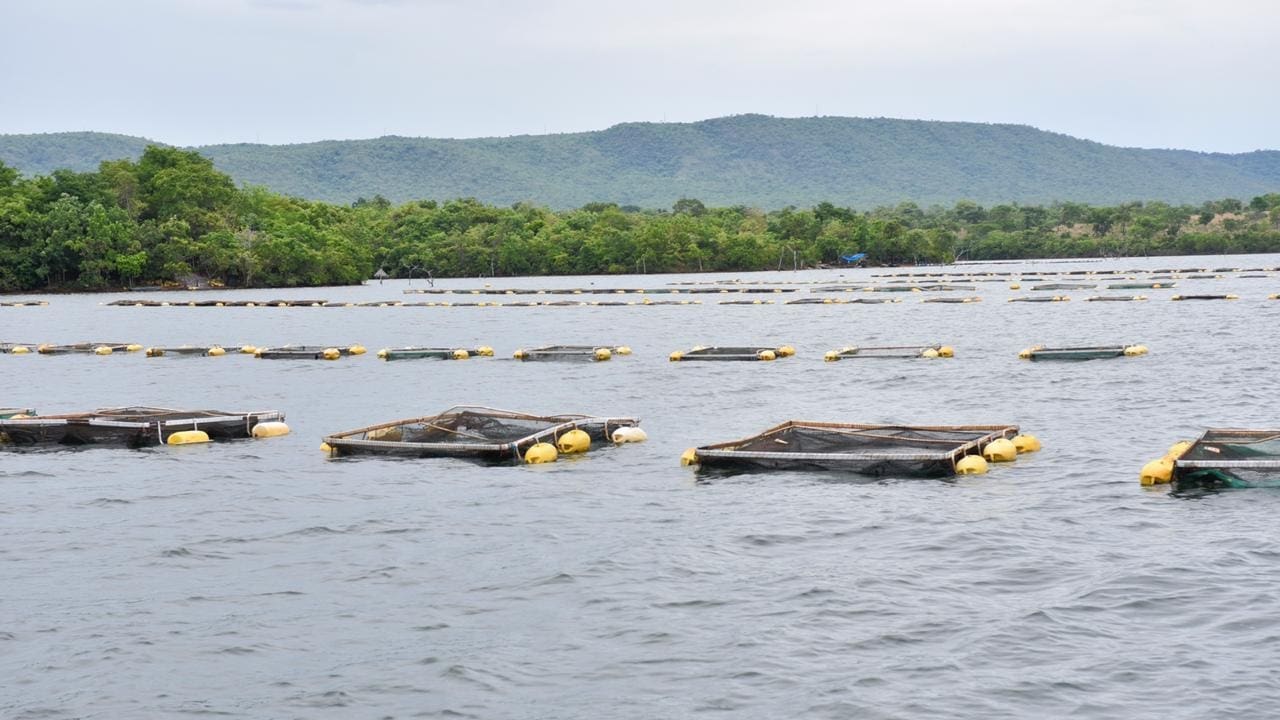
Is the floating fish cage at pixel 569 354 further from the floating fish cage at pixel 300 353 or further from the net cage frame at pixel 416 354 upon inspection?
the floating fish cage at pixel 300 353

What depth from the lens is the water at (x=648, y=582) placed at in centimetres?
1672

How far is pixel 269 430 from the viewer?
38.2 meters

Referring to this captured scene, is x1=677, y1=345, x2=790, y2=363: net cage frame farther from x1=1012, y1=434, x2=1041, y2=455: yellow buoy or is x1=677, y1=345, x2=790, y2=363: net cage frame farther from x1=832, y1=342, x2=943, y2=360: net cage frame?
x1=1012, y1=434, x2=1041, y2=455: yellow buoy

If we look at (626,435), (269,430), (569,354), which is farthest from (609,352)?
(626,435)

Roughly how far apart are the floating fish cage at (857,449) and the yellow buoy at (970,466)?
0.13 metres

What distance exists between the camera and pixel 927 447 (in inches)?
1178

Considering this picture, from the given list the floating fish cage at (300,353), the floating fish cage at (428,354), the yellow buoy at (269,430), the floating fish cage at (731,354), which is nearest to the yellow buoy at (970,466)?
the yellow buoy at (269,430)

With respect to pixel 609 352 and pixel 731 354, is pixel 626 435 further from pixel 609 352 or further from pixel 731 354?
pixel 609 352

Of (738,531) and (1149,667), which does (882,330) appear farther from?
(1149,667)

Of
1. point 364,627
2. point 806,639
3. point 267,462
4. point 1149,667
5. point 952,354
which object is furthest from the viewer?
point 952,354

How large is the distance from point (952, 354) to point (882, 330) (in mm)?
22253

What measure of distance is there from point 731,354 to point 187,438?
91.5ft

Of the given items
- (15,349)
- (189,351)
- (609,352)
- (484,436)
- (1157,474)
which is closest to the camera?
(1157,474)

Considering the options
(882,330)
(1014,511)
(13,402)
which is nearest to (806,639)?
(1014,511)
